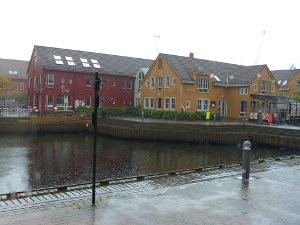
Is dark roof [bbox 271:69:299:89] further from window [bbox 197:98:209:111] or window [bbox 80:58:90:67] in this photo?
window [bbox 80:58:90:67]

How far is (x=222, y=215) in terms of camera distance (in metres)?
7.08

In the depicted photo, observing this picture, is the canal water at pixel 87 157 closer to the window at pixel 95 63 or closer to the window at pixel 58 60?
the window at pixel 58 60

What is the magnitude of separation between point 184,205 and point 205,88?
3214cm

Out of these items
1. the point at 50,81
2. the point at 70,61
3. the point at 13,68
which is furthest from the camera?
the point at 13,68

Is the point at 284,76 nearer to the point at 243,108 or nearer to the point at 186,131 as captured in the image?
the point at 243,108

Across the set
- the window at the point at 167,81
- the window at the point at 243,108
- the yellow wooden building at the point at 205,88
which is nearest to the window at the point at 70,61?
the yellow wooden building at the point at 205,88

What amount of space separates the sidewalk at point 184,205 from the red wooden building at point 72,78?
31793 mm

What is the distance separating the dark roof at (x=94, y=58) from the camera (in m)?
43.3

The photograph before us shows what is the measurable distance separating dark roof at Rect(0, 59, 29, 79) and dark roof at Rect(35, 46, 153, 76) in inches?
907

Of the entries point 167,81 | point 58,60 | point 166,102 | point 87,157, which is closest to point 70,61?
point 58,60

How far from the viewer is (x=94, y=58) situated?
48.4 m

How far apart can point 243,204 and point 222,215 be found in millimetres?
1113

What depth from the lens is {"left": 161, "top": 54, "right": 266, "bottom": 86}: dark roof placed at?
126 ft

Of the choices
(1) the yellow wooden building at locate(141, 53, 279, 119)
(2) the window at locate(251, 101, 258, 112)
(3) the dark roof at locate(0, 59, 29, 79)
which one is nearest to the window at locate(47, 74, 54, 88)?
(1) the yellow wooden building at locate(141, 53, 279, 119)
